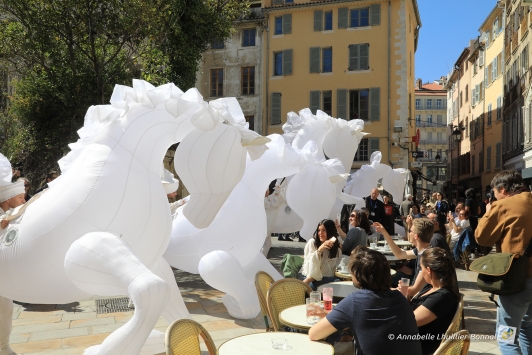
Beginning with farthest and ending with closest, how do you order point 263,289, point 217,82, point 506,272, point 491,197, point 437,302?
point 217,82 < point 491,197 < point 263,289 < point 506,272 < point 437,302

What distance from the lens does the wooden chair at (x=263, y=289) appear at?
397 centimetres

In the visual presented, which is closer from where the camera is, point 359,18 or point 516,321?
point 516,321

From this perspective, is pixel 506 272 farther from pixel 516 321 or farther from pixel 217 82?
pixel 217 82

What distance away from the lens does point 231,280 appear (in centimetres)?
511

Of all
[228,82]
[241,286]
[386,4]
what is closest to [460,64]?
[386,4]

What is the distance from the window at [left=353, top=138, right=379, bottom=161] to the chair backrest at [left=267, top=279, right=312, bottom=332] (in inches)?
733

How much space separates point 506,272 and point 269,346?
1.72 metres

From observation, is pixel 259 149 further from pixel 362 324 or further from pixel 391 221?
pixel 391 221

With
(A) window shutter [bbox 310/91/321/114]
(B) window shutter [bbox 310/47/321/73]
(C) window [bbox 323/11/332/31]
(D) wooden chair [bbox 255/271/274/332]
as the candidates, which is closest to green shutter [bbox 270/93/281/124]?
(A) window shutter [bbox 310/91/321/114]

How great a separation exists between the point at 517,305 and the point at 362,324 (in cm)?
154

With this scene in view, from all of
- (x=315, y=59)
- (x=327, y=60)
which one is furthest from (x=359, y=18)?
(x=315, y=59)

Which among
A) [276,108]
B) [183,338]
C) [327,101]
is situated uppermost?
[327,101]

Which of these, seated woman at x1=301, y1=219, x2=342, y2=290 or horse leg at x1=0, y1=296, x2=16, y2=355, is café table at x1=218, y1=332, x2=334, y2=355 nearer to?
seated woman at x1=301, y1=219, x2=342, y2=290

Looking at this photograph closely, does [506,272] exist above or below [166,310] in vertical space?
above
